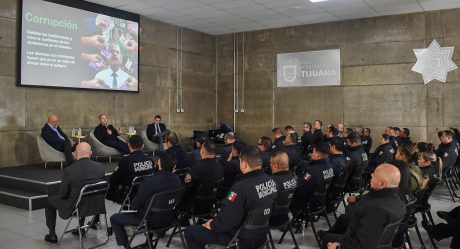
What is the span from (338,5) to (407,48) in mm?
2446

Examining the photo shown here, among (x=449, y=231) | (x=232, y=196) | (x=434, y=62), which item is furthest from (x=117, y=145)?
(x=434, y=62)

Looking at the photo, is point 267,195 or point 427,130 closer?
point 267,195

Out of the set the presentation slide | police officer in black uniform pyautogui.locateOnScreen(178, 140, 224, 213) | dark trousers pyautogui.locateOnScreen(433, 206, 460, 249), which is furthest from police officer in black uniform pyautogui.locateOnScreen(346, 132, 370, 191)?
the presentation slide

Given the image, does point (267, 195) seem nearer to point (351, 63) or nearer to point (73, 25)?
point (73, 25)

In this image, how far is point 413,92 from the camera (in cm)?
1066

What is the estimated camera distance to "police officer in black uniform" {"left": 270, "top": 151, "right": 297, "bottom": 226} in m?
3.79

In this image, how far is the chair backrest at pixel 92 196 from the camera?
4.00 metres

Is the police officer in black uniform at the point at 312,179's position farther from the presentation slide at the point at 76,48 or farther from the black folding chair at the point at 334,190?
the presentation slide at the point at 76,48

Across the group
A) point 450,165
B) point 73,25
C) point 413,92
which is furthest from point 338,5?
point 73,25

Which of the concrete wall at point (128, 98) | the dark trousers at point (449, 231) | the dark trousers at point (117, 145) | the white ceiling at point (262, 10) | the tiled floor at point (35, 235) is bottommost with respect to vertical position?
the tiled floor at point (35, 235)

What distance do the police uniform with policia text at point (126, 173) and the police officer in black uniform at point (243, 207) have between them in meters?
1.67

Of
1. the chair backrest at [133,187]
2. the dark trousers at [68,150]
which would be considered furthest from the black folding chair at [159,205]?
the dark trousers at [68,150]

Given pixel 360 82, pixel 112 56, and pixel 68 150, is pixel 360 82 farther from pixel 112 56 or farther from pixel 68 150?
pixel 68 150

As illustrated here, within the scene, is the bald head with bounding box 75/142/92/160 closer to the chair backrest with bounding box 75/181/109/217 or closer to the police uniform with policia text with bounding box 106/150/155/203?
the chair backrest with bounding box 75/181/109/217
